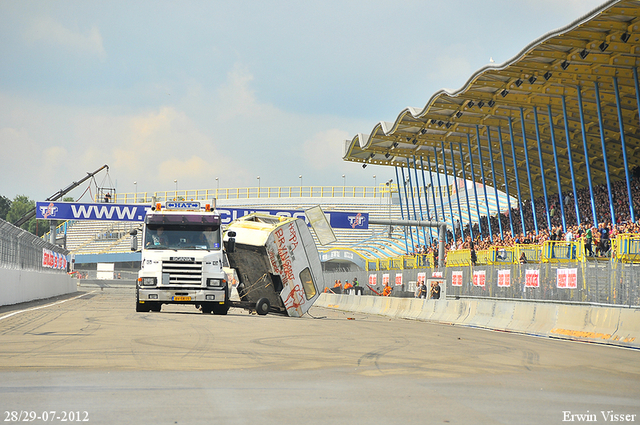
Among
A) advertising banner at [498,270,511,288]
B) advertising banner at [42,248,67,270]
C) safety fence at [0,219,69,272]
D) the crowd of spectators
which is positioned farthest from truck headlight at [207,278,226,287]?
advertising banner at [42,248,67,270]

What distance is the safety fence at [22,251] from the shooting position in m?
26.3

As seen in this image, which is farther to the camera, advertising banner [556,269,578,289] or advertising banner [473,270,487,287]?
advertising banner [473,270,487,287]

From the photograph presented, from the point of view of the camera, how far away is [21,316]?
19.5 metres

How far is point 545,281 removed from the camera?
22.0 metres

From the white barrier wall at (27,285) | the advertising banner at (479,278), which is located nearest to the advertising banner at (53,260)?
the white barrier wall at (27,285)

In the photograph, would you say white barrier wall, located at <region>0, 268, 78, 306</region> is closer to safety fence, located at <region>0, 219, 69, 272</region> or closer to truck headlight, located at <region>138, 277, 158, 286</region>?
safety fence, located at <region>0, 219, 69, 272</region>

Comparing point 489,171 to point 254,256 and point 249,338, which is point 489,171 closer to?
point 254,256

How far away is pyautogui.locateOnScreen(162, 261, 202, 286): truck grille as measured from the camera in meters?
20.6

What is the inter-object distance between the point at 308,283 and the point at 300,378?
14.4m

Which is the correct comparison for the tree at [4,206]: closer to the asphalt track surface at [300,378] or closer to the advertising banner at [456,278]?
the advertising banner at [456,278]

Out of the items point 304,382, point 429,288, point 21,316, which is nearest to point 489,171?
point 429,288

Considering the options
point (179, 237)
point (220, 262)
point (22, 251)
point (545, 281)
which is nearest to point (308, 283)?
point (220, 262)

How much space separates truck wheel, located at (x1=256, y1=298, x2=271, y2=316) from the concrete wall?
6073 millimetres

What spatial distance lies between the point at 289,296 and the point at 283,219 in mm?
2350
